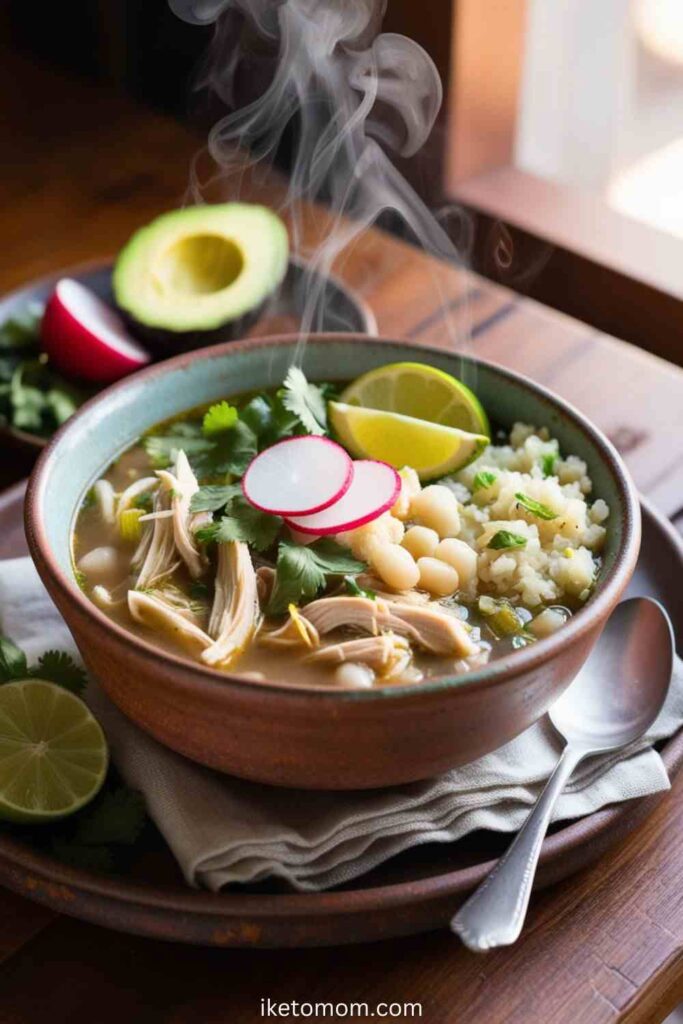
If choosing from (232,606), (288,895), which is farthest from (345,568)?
Answer: (288,895)

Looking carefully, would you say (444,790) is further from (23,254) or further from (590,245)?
(23,254)

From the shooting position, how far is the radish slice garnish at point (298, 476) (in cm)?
137

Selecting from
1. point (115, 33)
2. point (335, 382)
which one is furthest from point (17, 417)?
point (115, 33)

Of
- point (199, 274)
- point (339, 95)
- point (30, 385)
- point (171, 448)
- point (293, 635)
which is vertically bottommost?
point (30, 385)

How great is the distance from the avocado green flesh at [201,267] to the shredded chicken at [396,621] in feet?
2.62

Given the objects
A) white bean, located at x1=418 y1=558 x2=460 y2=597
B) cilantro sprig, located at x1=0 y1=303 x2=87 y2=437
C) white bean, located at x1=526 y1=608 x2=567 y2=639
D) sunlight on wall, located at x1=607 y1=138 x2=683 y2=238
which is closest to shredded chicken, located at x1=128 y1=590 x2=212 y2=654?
white bean, located at x1=418 y1=558 x2=460 y2=597

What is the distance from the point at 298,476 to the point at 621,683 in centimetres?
43

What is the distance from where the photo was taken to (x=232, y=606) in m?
1.28

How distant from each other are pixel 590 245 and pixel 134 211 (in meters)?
0.94

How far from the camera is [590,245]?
7.00ft

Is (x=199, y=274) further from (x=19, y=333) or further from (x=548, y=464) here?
(x=548, y=464)

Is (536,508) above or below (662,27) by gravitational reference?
above

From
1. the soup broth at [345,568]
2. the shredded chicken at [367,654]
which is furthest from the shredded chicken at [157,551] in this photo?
the shredded chicken at [367,654]

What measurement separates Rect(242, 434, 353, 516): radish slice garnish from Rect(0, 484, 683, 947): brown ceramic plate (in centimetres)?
38
